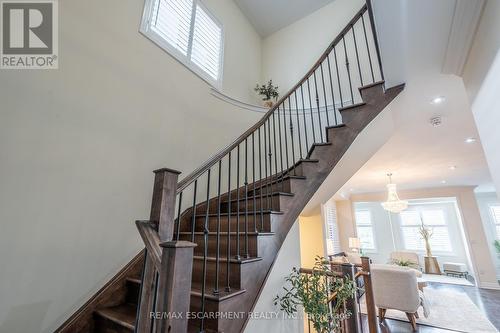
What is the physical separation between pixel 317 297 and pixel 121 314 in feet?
5.76

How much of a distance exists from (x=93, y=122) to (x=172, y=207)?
4.50ft

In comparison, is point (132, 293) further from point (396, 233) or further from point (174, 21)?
point (396, 233)

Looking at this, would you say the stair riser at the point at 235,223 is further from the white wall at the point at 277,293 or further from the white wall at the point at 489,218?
the white wall at the point at 489,218

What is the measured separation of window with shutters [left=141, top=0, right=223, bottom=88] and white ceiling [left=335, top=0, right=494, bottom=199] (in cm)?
242

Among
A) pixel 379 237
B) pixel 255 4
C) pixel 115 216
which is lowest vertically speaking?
pixel 379 237

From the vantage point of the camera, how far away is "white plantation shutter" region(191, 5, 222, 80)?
341 centimetres

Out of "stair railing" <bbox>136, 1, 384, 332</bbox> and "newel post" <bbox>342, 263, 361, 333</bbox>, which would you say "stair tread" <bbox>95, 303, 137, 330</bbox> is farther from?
"newel post" <bbox>342, 263, 361, 333</bbox>

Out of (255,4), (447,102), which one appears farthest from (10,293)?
(255,4)

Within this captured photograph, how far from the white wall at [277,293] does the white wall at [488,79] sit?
5.88ft

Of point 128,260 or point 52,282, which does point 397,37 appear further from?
point 52,282

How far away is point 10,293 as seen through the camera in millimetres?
1537

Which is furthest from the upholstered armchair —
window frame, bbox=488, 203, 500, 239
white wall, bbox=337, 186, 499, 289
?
window frame, bbox=488, 203, 500, 239

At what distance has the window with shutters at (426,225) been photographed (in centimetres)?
856

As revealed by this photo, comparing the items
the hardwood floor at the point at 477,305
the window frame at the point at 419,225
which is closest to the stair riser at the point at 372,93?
the hardwood floor at the point at 477,305
